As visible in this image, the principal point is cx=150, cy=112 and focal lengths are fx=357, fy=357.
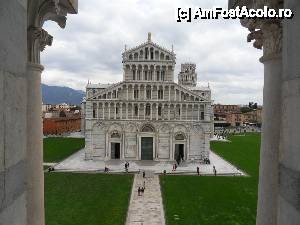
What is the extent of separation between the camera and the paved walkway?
20.0 meters

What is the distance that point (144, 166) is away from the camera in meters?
39.5

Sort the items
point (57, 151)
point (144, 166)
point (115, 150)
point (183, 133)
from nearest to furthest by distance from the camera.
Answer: point (144, 166) < point (183, 133) < point (115, 150) < point (57, 151)

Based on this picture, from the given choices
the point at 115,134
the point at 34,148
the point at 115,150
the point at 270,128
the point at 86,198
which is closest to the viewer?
the point at 270,128

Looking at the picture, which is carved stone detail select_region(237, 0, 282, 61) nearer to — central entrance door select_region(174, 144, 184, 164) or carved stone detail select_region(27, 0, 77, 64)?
carved stone detail select_region(27, 0, 77, 64)

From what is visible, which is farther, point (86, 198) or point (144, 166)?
point (144, 166)

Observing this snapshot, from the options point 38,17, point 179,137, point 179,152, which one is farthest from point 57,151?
point 38,17

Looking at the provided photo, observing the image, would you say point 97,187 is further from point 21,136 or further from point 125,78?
point 21,136

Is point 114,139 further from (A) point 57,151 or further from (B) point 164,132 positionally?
(A) point 57,151

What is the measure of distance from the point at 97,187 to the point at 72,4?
24833 millimetres

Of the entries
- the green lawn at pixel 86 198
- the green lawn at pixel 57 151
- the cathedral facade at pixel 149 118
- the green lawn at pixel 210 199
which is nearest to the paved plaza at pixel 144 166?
the cathedral facade at pixel 149 118

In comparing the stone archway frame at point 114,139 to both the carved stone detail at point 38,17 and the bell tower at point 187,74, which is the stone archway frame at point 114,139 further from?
the bell tower at point 187,74

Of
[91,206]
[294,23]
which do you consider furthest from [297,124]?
[91,206]

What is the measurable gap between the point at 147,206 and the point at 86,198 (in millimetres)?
4515

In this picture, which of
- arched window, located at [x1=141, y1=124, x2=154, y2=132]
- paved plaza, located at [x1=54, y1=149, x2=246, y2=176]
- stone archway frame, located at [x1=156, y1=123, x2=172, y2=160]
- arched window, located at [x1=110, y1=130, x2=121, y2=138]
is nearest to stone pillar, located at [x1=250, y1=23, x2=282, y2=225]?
paved plaza, located at [x1=54, y1=149, x2=246, y2=176]
